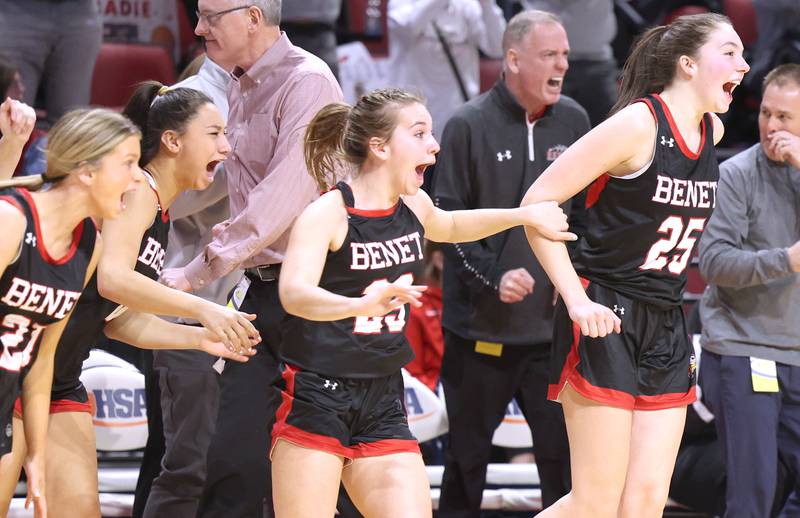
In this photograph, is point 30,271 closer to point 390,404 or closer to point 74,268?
point 74,268

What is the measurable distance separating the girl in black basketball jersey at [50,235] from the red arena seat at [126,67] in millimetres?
4051

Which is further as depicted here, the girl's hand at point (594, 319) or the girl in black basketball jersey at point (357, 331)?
the girl's hand at point (594, 319)

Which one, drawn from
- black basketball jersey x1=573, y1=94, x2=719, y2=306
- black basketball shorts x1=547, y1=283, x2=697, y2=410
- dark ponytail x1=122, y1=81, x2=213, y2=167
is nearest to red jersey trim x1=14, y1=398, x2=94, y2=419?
dark ponytail x1=122, y1=81, x2=213, y2=167

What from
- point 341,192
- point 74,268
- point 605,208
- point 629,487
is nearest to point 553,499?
point 629,487

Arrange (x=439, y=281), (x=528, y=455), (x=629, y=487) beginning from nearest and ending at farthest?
(x=629, y=487) → (x=528, y=455) → (x=439, y=281)

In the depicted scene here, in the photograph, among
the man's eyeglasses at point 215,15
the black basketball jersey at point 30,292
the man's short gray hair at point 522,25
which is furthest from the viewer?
the man's short gray hair at point 522,25

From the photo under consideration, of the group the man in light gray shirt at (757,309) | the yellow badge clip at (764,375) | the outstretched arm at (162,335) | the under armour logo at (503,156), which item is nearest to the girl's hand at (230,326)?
the outstretched arm at (162,335)

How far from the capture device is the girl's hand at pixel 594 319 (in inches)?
154

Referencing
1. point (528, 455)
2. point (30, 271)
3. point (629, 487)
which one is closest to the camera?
point (30, 271)

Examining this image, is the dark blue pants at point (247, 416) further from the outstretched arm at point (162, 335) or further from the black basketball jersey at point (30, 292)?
the black basketball jersey at point (30, 292)

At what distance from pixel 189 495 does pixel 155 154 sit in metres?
1.33

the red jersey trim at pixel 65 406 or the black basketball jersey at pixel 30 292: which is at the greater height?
the black basketball jersey at pixel 30 292

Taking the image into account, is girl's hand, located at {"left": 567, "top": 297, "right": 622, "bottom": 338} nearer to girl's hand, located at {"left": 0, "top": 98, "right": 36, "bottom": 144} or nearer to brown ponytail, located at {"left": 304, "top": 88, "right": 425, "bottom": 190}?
brown ponytail, located at {"left": 304, "top": 88, "right": 425, "bottom": 190}

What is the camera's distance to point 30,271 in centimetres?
363
